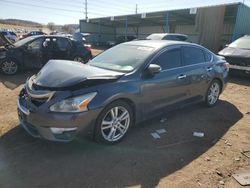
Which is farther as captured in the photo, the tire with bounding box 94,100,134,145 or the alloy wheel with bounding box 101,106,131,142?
the alloy wheel with bounding box 101,106,131,142

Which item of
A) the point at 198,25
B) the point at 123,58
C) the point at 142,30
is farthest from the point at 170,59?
the point at 142,30

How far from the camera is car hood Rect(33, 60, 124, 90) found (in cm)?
340

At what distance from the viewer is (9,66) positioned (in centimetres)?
883

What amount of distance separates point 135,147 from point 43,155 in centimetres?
136

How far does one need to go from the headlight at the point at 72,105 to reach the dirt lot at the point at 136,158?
0.66m

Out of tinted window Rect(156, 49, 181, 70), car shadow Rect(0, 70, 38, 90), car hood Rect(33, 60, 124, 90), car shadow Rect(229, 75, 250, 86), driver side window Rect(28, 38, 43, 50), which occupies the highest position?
tinted window Rect(156, 49, 181, 70)

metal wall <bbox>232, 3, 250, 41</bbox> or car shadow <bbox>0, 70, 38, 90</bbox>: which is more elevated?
metal wall <bbox>232, 3, 250, 41</bbox>

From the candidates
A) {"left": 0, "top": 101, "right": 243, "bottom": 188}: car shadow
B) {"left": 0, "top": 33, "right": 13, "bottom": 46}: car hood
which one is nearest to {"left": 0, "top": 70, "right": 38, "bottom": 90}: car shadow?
{"left": 0, "top": 33, "right": 13, "bottom": 46}: car hood

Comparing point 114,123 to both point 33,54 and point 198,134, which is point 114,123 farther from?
point 33,54

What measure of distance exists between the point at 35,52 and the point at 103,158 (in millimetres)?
6997

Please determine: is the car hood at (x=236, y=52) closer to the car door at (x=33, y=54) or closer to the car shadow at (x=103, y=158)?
the car shadow at (x=103, y=158)

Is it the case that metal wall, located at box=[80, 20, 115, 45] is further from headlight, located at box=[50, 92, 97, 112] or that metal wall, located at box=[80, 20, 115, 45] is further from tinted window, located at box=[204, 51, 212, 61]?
headlight, located at box=[50, 92, 97, 112]

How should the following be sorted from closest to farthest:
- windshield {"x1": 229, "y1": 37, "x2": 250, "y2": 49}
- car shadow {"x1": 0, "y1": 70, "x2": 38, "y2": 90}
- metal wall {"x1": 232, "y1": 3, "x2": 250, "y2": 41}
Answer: car shadow {"x1": 0, "y1": 70, "x2": 38, "y2": 90}
windshield {"x1": 229, "y1": 37, "x2": 250, "y2": 49}
metal wall {"x1": 232, "y1": 3, "x2": 250, "y2": 41}

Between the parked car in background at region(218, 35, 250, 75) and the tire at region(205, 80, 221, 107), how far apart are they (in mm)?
4142
